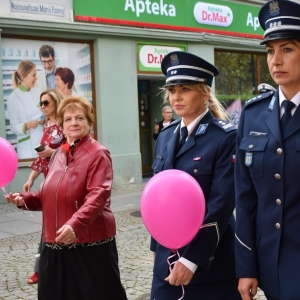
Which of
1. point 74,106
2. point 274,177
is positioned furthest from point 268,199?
point 74,106

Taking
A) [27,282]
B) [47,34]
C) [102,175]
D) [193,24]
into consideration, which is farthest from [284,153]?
[193,24]

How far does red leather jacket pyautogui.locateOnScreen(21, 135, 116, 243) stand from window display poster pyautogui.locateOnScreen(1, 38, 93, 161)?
7.21 metres

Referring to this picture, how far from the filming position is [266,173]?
2.38 metres

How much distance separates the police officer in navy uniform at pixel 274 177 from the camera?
2301 millimetres

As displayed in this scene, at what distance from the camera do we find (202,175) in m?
2.84

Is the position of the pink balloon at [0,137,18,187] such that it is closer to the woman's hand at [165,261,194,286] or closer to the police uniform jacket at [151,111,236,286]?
the police uniform jacket at [151,111,236,286]

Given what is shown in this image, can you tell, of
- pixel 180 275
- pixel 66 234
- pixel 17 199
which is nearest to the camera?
pixel 180 275

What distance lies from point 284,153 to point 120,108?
32.4ft

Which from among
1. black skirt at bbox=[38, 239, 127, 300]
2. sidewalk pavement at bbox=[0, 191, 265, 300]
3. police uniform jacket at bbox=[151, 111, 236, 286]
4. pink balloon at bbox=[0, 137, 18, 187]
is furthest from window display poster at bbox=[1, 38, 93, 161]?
police uniform jacket at bbox=[151, 111, 236, 286]

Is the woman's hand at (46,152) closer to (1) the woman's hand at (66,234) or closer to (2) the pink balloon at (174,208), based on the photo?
(1) the woman's hand at (66,234)

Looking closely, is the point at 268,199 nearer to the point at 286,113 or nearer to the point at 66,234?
the point at 286,113

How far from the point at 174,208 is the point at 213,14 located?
12454 millimetres

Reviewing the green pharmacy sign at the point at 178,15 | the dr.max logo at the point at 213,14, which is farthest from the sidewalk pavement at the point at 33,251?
the dr.max logo at the point at 213,14

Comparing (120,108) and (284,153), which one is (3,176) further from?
(120,108)
